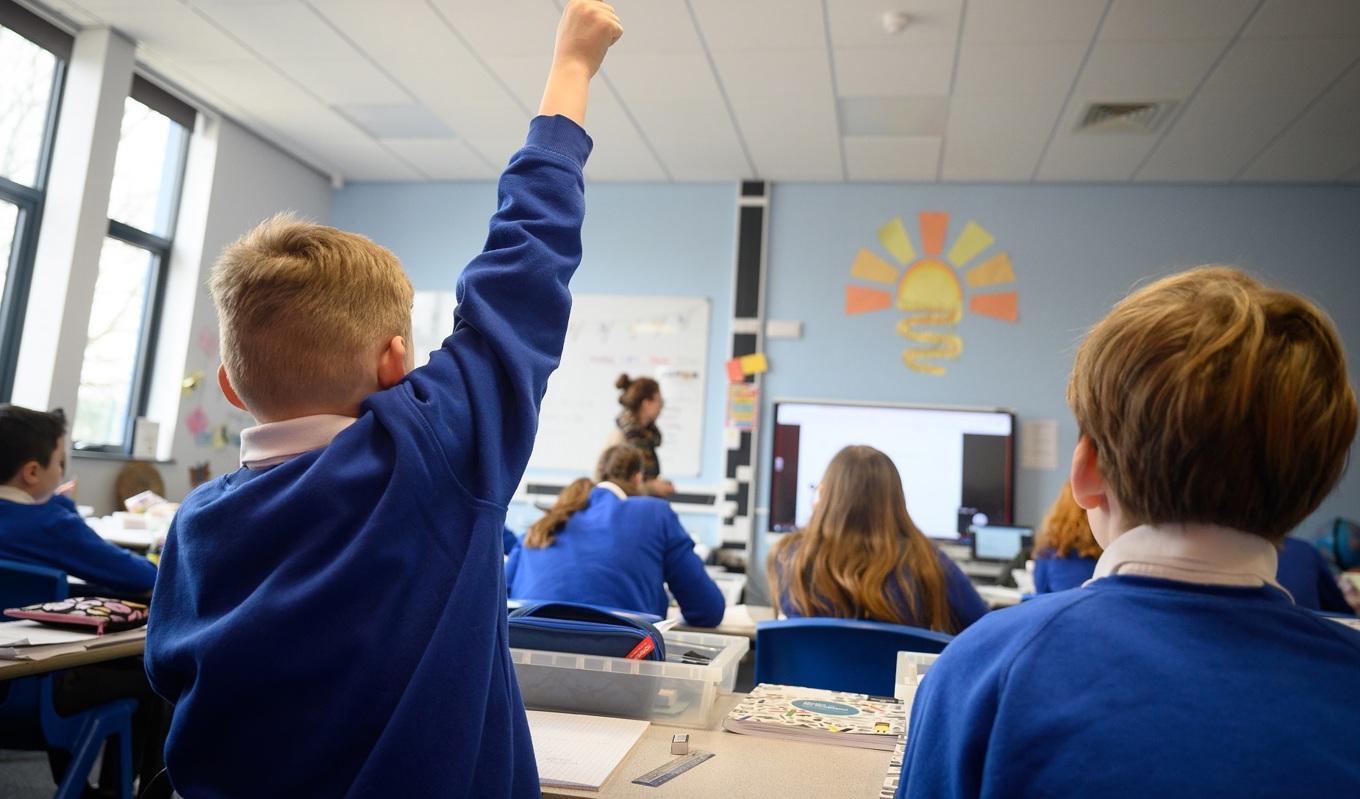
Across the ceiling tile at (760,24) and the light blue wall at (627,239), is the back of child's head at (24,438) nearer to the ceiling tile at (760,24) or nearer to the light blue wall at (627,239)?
the ceiling tile at (760,24)

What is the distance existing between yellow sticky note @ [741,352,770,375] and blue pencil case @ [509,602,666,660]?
3894 millimetres

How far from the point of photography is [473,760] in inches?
31.8

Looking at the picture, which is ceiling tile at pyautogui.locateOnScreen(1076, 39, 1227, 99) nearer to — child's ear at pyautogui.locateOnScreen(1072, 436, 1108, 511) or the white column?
child's ear at pyautogui.locateOnScreen(1072, 436, 1108, 511)

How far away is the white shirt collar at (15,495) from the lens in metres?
2.23

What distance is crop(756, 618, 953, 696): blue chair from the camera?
6.52ft

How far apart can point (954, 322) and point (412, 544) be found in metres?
4.69

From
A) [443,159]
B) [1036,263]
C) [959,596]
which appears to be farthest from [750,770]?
[443,159]

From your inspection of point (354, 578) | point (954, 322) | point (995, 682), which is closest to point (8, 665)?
point (354, 578)

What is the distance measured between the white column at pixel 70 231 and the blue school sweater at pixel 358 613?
3.92 m

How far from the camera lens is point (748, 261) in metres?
5.35

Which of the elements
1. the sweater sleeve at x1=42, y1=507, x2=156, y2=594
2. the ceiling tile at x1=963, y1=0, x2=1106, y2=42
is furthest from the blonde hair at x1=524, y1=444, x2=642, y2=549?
the ceiling tile at x1=963, y1=0, x2=1106, y2=42

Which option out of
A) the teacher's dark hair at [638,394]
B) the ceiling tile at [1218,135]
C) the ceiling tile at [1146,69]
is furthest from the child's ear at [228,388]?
the ceiling tile at [1218,135]

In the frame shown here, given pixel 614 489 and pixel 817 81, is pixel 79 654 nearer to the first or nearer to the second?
pixel 614 489

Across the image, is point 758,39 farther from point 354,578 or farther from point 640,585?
point 354,578
